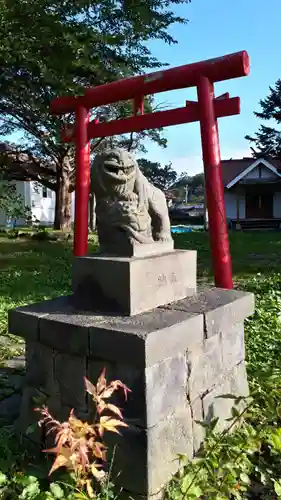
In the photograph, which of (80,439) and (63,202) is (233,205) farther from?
(80,439)

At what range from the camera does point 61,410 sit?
8.50 feet

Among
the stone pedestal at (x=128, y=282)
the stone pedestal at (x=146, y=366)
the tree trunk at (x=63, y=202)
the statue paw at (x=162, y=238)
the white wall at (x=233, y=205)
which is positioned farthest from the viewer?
the white wall at (x=233, y=205)

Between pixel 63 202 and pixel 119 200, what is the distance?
16208 millimetres

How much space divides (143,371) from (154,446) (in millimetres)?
421

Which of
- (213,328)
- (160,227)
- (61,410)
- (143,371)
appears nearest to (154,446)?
(143,371)

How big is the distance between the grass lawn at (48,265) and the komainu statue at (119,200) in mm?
2260

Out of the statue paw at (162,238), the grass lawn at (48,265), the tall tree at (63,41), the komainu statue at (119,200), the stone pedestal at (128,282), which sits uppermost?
the tall tree at (63,41)

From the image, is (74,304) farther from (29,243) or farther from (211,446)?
(29,243)

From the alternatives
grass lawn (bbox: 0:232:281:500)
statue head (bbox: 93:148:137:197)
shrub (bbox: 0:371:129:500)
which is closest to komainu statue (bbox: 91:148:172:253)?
statue head (bbox: 93:148:137:197)

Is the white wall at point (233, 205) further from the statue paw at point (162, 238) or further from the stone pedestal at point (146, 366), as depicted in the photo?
the stone pedestal at point (146, 366)

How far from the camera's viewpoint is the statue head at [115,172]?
276cm

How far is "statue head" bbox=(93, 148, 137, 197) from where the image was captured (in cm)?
276

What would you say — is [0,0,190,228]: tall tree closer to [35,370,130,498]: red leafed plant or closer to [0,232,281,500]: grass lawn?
[0,232,281,500]: grass lawn

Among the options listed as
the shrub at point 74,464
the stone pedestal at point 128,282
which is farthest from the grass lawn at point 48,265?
the shrub at point 74,464
